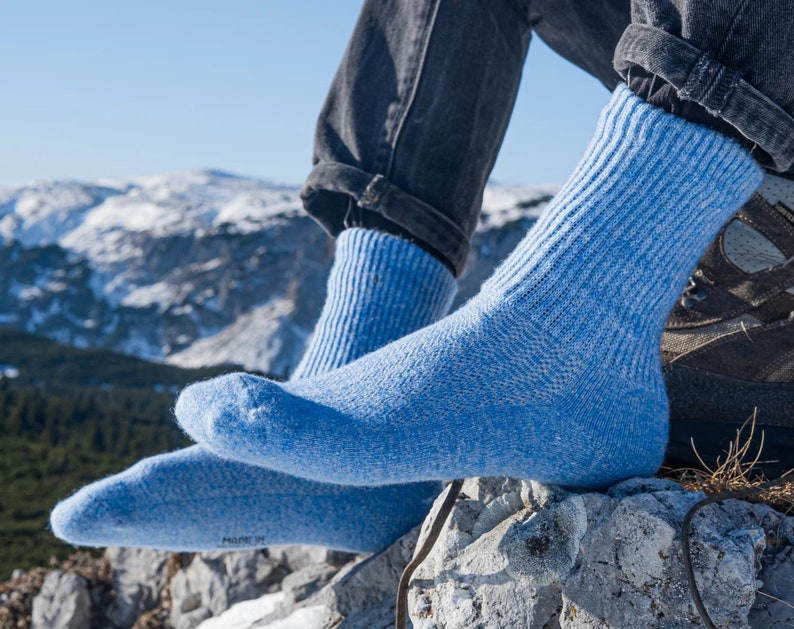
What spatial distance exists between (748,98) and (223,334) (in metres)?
107

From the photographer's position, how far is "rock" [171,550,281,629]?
2945mm

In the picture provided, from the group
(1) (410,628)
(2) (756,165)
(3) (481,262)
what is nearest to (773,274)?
(2) (756,165)

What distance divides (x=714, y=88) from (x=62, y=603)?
3.42 m

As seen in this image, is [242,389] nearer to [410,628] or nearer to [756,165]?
[410,628]

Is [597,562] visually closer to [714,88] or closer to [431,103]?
[714,88]

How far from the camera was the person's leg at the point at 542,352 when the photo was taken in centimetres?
134

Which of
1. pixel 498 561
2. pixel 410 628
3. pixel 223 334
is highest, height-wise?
pixel 498 561

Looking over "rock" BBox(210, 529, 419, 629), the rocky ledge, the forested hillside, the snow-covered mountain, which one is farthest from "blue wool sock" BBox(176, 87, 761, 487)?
the snow-covered mountain

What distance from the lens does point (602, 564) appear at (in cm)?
141

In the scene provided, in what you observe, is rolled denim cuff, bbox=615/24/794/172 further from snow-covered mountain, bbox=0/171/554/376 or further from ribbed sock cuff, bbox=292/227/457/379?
snow-covered mountain, bbox=0/171/554/376

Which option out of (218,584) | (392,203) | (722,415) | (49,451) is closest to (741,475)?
(722,415)

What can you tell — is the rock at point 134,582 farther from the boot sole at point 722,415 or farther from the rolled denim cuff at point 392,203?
the boot sole at point 722,415

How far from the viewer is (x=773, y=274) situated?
158 cm

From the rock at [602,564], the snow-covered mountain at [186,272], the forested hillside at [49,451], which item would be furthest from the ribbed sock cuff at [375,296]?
the snow-covered mountain at [186,272]
